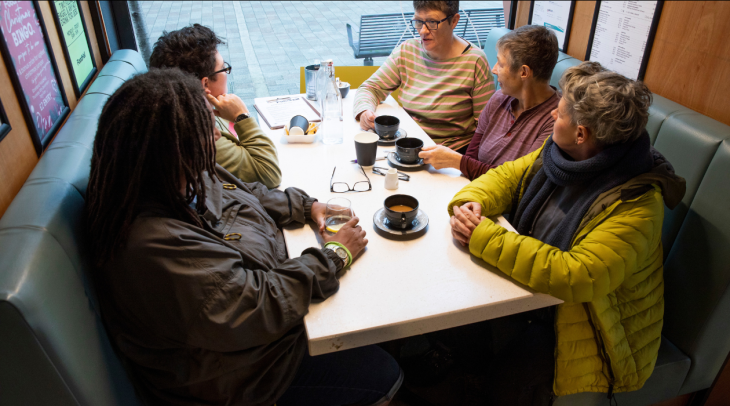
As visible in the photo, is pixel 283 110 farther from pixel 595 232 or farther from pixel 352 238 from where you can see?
pixel 595 232

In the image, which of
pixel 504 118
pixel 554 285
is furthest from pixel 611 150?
pixel 504 118

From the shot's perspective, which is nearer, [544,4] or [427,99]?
[427,99]

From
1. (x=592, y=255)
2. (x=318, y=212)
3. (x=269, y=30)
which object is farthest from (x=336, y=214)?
(x=269, y=30)

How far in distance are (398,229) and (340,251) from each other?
0.23 metres

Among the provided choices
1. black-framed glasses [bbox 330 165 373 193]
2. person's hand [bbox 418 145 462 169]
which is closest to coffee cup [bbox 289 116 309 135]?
black-framed glasses [bbox 330 165 373 193]

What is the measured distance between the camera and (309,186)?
5.29ft

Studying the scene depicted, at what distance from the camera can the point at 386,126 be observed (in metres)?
1.92

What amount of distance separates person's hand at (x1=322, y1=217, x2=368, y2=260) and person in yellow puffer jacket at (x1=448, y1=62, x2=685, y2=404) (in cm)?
28

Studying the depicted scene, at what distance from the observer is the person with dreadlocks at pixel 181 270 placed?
917 millimetres

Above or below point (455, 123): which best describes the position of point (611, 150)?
above

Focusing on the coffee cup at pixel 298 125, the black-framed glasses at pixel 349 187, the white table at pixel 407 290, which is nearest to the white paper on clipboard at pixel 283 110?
the coffee cup at pixel 298 125

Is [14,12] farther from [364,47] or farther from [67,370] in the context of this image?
[364,47]

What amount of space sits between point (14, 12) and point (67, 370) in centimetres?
120

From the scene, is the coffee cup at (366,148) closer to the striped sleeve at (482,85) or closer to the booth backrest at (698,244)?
the striped sleeve at (482,85)
